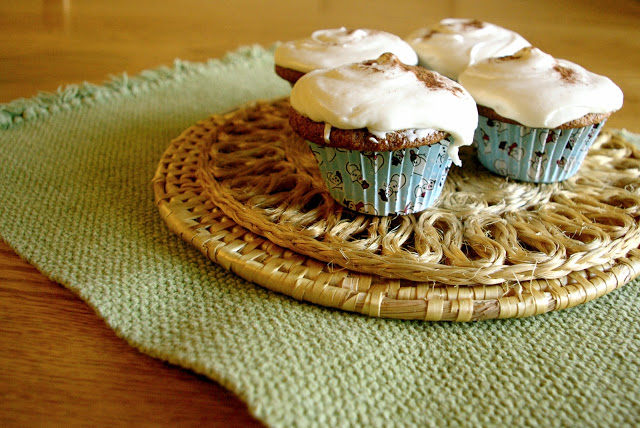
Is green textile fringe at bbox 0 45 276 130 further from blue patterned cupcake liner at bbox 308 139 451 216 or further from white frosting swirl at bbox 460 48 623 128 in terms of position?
white frosting swirl at bbox 460 48 623 128

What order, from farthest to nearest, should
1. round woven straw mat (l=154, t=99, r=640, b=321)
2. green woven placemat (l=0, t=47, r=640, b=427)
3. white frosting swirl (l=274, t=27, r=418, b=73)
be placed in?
white frosting swirl (l=274, t=27, r=418, b=73) → round woven straw mat (l=154, t=99, r=640, b=321) → green woven placemat (l=0, t=47, r=640, b=427)

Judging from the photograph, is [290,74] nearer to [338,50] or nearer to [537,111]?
[338,50]

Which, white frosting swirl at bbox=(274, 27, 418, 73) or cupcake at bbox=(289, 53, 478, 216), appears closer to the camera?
cupcake at bbox=(289, 53, 478, 216)

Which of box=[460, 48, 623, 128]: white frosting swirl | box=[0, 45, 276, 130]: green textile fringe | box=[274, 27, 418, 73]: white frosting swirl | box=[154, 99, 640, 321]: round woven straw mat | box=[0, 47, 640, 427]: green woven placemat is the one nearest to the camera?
box=[0, 47, 640, 427]: green woven placemat

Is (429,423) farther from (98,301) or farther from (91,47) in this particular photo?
(91,47)

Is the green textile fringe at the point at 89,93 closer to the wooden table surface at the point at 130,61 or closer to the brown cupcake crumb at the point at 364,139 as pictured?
the wooden table surface at the point at 130,61

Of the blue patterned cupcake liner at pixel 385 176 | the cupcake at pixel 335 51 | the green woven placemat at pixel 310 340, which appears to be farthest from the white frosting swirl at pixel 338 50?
the green woven placemat at pixel 310 340

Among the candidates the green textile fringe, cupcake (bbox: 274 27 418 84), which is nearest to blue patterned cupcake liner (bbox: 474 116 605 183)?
cupcake (bbox: 274 27 418 84)
